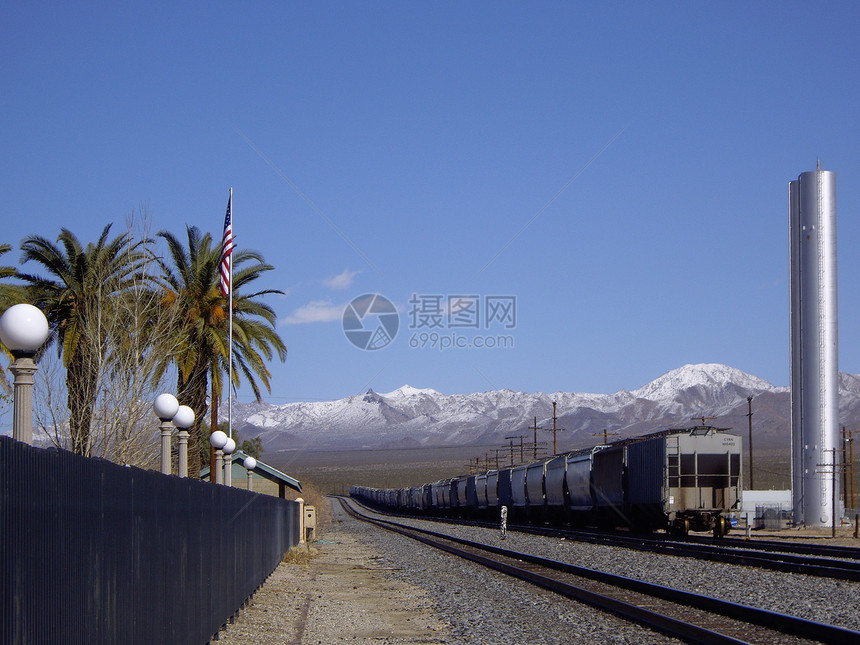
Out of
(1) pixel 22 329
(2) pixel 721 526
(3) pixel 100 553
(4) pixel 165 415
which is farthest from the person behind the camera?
(2) pixel 721 526

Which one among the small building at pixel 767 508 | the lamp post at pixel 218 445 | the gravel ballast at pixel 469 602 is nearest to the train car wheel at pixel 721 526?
the gravel ballast at pixel 469 602

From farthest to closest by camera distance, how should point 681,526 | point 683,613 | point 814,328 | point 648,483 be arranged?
1. point 814,328
2. point 648,483
3. point 681,526
4. point 683,613

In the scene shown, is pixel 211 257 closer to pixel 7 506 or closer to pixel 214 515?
pixel 214 515

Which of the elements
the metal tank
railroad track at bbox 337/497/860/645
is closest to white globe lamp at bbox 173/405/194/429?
railroad track at bbox 337/497/860/645

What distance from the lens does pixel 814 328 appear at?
6494 centimetres

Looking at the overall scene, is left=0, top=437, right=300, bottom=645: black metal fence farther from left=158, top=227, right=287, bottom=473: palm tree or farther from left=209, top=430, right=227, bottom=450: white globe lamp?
left=158, top=227, right=287, bottom=473: palm tree

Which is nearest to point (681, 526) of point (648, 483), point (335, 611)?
point (648, 483)

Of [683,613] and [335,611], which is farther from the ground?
[683,613]

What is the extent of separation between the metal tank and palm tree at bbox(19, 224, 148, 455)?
1857 inches

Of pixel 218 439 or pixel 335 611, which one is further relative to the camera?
pixel 218 439

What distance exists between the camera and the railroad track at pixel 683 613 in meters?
11.6

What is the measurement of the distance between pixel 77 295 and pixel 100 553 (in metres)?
26.8

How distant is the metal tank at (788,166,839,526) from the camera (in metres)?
64.2

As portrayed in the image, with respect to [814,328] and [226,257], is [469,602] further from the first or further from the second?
[814,328]
